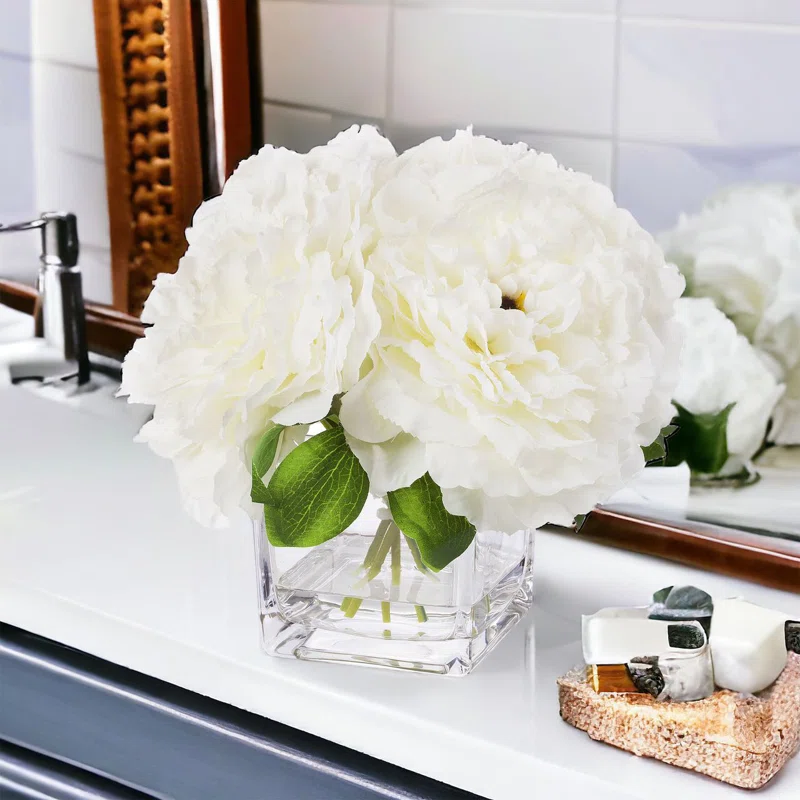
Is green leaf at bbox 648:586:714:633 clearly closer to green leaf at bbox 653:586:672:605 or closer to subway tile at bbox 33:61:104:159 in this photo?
green leaf at bbox 653:586:672:605

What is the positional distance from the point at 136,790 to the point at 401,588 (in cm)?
23

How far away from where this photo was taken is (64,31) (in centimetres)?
108

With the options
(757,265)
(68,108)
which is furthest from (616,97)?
(68,108)

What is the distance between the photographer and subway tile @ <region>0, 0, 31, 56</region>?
1.10m

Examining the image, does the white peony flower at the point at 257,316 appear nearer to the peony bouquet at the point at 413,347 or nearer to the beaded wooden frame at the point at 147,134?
the peony bouquet at the point at 413,347

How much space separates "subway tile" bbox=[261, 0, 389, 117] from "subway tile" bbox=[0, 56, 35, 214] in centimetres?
31

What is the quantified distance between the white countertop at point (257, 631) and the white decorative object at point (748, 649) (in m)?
0.05

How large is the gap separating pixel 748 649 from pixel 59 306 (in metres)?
0.78

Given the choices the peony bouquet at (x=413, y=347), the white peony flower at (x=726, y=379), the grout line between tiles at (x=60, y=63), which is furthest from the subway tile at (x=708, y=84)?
the grout line between tiles at (x=60, y=63)

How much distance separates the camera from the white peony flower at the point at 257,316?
0.49m

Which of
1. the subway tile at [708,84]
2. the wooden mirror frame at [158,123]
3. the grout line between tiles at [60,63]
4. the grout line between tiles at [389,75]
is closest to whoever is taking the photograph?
the subway tile at [708,84]

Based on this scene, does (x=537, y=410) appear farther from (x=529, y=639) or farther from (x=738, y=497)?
(x=738, y=497)

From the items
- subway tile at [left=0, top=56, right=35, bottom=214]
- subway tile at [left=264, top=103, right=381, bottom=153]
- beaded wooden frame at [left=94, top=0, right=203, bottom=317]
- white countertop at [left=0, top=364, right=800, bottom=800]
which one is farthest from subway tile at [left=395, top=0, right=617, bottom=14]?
subway tile at [left=0, top=56, right=35, bottom=214]

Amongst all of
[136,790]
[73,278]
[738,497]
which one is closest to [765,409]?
[738,497]
